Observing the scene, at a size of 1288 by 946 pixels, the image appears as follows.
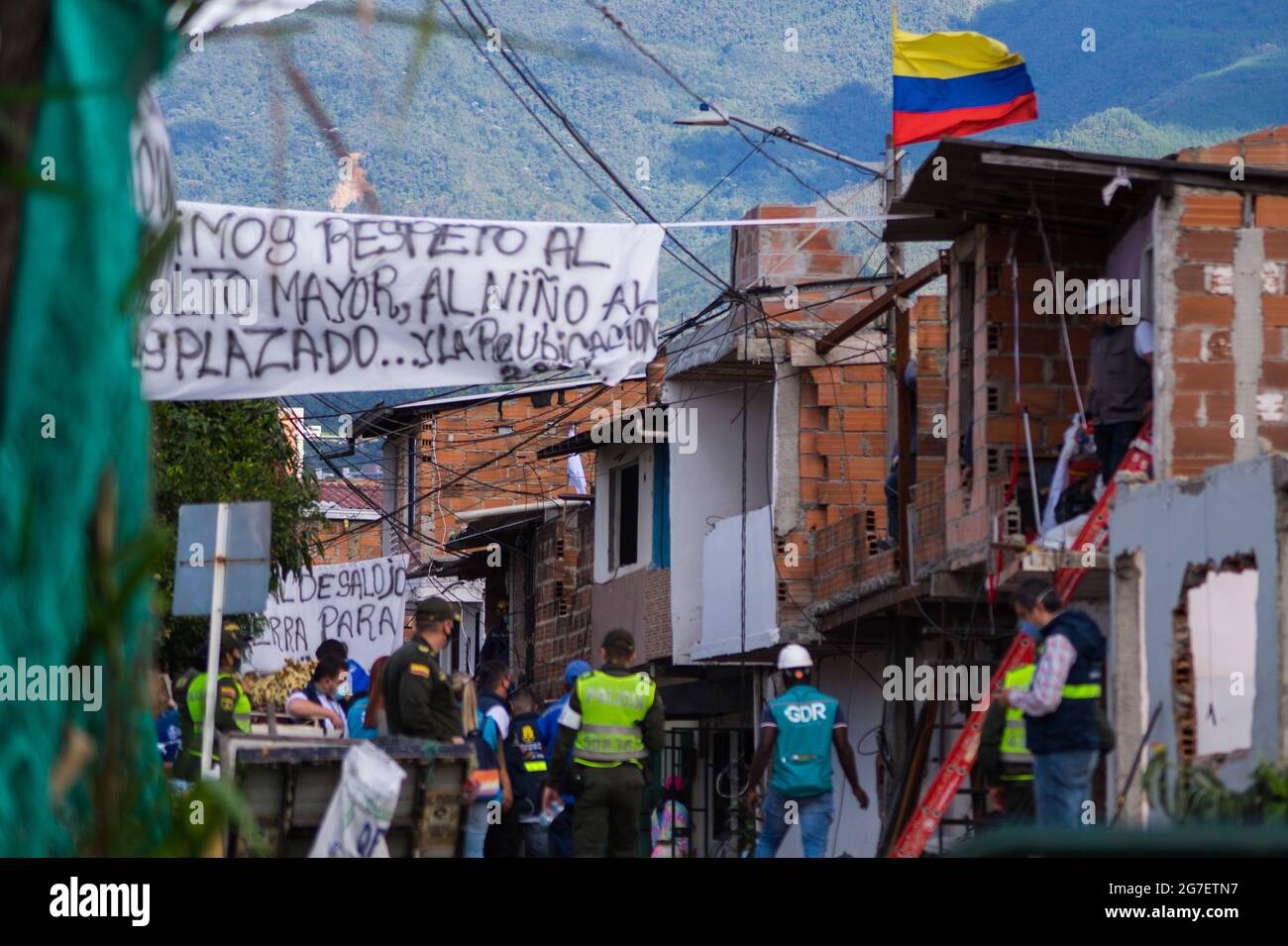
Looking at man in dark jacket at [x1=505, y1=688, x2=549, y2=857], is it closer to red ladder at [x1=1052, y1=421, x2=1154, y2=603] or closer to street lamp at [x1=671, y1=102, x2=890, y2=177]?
red ladder at [x1=1052, y1=421, x2=1154, y2=603]

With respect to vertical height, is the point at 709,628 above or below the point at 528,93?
below

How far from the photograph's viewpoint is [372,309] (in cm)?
928

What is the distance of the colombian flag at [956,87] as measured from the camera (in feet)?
50.5

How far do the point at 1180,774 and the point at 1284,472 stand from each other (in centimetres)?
211

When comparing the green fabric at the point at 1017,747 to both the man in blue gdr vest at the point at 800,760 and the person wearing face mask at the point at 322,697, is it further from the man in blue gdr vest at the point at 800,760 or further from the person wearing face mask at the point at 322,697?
the person wearing face mask at the point at 322,697

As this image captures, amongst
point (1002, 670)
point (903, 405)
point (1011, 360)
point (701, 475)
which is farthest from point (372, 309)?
point (701, 475)

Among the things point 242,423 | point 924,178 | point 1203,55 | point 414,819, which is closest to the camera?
point 414,819

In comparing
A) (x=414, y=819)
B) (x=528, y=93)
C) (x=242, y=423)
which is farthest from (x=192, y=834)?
(x=242, y=423)

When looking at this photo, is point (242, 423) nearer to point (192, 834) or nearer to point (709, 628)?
point (709, 628)

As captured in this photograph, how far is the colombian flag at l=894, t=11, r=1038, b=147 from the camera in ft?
50.5

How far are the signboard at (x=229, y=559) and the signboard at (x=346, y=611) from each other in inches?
368

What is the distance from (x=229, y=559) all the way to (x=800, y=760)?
4107 millimetres
